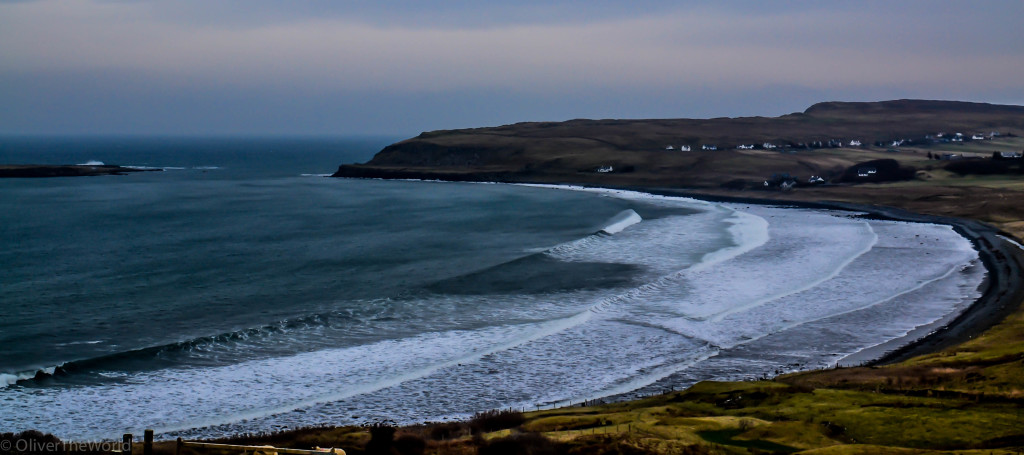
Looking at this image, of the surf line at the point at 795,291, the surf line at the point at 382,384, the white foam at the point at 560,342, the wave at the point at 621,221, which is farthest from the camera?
the wave at the point at 621,221

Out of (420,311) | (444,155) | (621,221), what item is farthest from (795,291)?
(444,155)

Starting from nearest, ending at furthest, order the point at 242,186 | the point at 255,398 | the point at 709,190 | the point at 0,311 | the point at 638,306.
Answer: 1. the point at 255,398
2. the point at 0,311
3. the point at 638,306
4. the point at 709,190
5. the point at 242,186

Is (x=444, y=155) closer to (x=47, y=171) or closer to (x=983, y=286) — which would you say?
(x=47, y=171)

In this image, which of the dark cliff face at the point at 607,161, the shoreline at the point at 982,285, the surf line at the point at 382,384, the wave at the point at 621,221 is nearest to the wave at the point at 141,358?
the surf line at the point at 382,384

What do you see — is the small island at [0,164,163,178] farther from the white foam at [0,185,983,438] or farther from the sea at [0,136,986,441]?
the white foam at [0,185,983,438]

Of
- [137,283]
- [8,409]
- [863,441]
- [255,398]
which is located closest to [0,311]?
[137,283]

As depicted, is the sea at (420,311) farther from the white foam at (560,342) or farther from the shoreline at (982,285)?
the shoreline at (982,285)

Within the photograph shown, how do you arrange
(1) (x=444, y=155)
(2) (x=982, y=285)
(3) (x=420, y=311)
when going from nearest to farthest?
(3) (x=420, y=311) → (2) (x=982, y=285) → (1) (x=444, y=155)

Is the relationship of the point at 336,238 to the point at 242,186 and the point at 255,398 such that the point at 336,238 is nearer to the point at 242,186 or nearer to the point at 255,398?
the point at 255,398

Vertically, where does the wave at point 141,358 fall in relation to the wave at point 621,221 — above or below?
below
